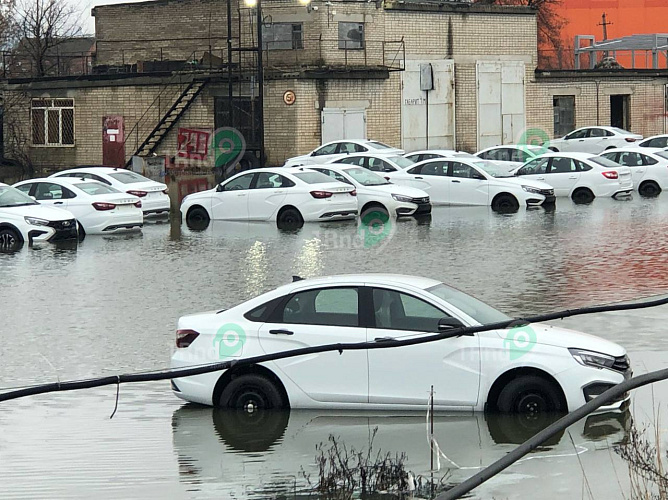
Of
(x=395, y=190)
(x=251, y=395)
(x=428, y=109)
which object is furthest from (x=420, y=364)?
(x=428, y=109)

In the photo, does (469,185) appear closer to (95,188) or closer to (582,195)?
(582,195)

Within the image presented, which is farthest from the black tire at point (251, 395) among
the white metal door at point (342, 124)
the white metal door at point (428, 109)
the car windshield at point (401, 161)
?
the white metal door at point (428, 109)

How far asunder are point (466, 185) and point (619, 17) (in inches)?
2472

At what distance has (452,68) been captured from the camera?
2087 inches

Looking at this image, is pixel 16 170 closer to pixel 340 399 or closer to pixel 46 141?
pixel 46 141

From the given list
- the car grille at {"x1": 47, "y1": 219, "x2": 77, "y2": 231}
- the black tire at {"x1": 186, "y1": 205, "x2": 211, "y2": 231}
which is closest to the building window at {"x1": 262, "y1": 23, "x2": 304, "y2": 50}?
the black tire at {"x1": 186, "y1": 205, "x2": 211, "y2": 231}

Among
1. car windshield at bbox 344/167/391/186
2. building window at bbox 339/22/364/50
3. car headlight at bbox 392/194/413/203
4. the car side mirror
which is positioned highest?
building window at bbox 339/22/364/50

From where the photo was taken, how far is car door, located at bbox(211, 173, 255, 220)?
31.1 meters

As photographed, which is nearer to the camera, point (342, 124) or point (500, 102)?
point (342, 124)

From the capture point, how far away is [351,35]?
50156 millimetres

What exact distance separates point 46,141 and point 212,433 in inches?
1704

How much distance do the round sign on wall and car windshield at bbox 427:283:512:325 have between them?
35768mm

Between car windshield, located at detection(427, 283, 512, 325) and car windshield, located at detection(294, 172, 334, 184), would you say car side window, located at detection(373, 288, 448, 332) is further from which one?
car windshield, located at detection(294, 172, 334, 184)

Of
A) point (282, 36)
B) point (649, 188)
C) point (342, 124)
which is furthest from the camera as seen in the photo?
point (282, 36)
